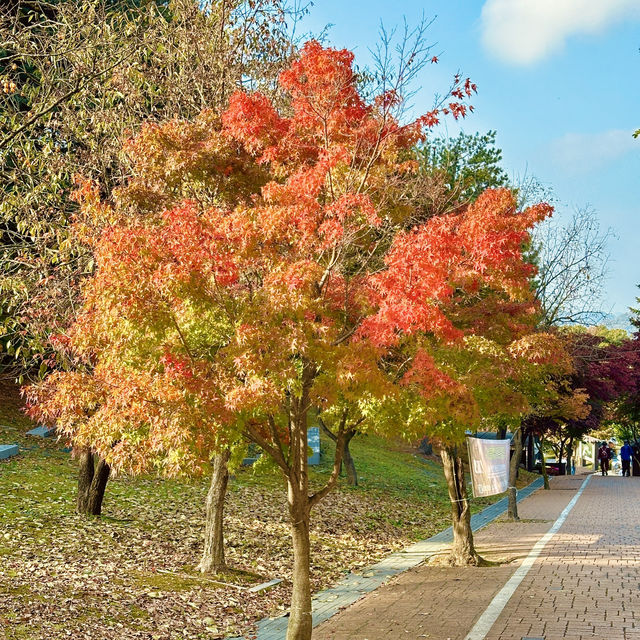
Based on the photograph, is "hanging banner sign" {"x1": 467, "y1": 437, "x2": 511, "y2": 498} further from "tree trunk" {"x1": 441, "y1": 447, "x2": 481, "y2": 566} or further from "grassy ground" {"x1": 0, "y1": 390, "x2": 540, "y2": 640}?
"tree trunk" {"x1": 441, "y1": 447, "x2": 481, "y2": 566}

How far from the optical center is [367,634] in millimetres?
8711

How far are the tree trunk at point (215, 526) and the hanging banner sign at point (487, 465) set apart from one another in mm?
6228

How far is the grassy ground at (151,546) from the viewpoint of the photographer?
29.3 feet

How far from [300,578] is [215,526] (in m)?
3.54

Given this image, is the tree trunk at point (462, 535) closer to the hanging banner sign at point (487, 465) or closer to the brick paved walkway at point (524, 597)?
the brick paved walkway at point (524, 597)

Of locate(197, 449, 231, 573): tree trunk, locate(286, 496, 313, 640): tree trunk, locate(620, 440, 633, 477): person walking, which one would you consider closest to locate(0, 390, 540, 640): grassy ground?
locate(197, 449, 231, 573): tree trunk

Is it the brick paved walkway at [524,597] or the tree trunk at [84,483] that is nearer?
the brick paved walkway at [524,597]

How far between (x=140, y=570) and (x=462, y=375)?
555 cm

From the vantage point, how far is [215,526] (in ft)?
38.6

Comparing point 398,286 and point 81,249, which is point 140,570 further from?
point 398,286

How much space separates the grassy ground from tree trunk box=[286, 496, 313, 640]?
45.2 inches

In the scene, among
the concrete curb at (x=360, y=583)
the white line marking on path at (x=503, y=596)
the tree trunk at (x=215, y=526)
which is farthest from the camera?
the tree trunk at (x=215, y=526)

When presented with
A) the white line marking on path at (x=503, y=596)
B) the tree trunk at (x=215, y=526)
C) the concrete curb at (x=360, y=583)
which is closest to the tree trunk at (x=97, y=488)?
the tree trunk at (x=215, y=526)

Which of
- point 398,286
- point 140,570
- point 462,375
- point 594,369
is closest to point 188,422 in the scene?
point 398,286
